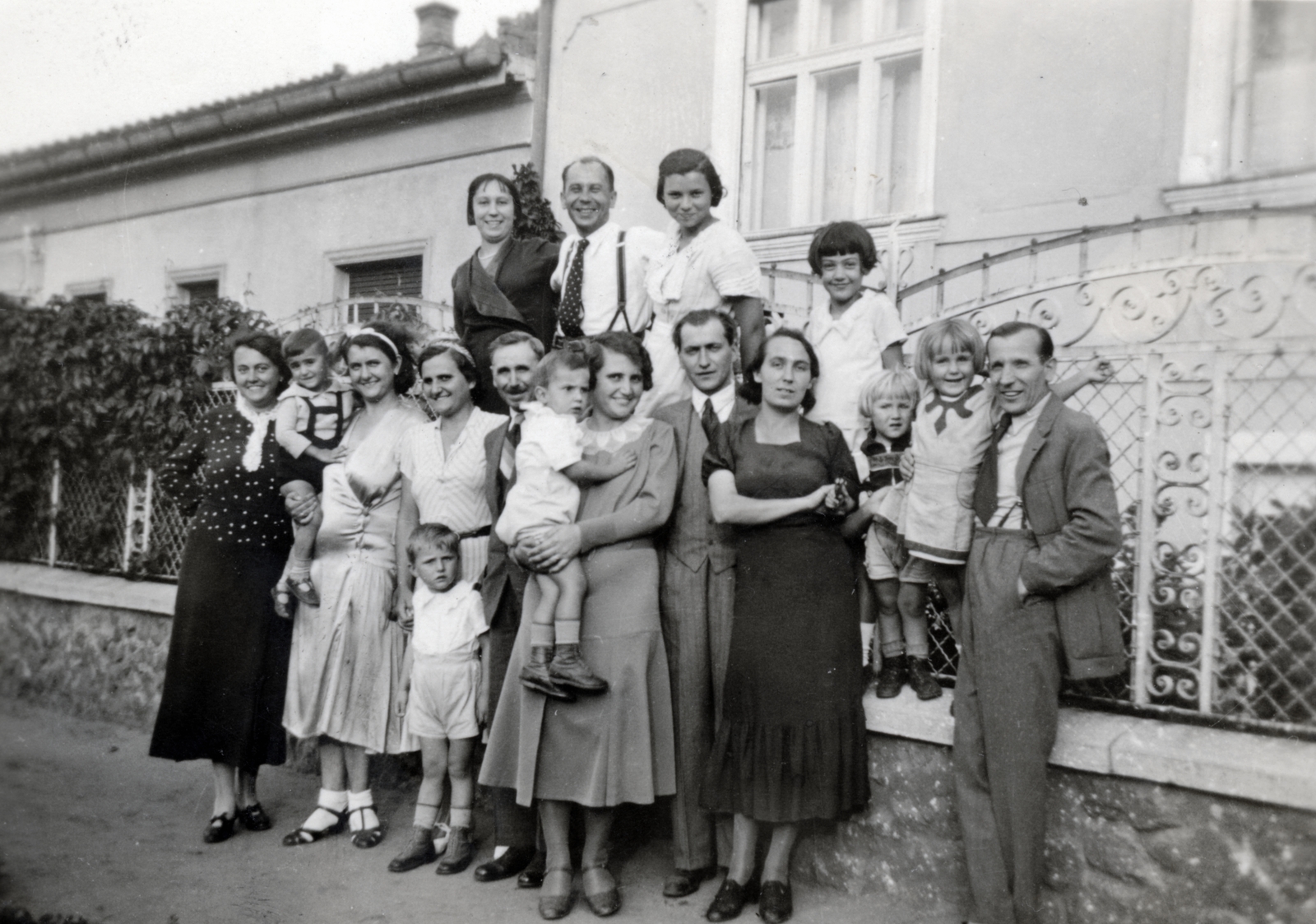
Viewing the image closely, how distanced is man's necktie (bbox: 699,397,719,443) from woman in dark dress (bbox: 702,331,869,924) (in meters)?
0.10

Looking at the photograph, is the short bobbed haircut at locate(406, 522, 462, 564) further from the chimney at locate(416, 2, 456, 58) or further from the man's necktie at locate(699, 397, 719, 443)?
the chimney at locate(416, 2, 456, 58)

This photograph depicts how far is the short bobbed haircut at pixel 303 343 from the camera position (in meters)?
4.51

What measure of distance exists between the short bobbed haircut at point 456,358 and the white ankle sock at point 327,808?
177cm

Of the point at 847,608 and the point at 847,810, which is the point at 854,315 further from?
the point at 847,810

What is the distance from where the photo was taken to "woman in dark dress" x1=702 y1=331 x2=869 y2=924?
135 inches

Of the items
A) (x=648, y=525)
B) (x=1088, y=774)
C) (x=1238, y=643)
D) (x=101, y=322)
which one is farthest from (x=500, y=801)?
(x=101, y=322)

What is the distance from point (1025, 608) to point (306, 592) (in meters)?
2.78

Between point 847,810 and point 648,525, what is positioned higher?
point 648,525

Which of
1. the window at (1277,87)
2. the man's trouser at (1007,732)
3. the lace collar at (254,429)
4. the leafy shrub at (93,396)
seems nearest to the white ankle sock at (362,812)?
the lace collar at (254,429)

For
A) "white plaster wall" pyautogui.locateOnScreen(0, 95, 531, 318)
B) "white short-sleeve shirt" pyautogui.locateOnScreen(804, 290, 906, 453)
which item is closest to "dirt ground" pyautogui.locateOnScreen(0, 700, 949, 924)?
"white short-sleeve shirt" pyautogui.locateOnScreen(804, 290, 906, 453)

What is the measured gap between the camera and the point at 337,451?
446cm

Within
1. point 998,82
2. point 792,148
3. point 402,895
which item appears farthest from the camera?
point 792,148

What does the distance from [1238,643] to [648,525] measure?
191 cm

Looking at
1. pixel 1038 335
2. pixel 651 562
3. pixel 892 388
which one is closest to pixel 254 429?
pixel 651 562
